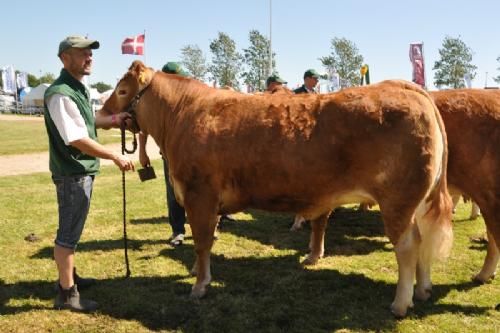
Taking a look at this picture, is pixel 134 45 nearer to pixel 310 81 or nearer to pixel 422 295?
pixel 310 81

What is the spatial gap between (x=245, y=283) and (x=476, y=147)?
2779mm

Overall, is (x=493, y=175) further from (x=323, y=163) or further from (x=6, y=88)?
(x=6, y=88)

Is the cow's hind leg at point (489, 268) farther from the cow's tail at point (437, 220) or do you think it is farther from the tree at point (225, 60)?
the tree at point (225, 60)

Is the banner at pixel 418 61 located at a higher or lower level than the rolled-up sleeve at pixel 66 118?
higher

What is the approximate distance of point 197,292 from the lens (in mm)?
4426

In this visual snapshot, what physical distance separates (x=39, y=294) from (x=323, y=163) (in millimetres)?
3302

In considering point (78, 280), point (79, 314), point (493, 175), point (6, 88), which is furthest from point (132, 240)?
point (6, 88)

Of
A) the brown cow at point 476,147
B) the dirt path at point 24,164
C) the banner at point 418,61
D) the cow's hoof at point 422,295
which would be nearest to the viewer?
the brown cow at point 476,147

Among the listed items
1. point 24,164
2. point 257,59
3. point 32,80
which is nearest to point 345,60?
point 257,59

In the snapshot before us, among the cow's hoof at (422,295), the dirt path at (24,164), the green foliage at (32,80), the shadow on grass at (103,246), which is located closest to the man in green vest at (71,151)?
the shadow on grass at (103,246)

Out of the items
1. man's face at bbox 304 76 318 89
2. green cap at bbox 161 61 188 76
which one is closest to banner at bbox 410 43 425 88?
man's face at bbox 304 76 318 89

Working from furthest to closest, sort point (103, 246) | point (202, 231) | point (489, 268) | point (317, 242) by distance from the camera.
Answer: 1. point (103, 246)
2. point (317, 242)
3. point (489, 268)
4. point (202, 231)

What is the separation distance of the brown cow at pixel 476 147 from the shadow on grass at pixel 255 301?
1.07 meters

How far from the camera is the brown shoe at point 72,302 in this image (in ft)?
13.5
